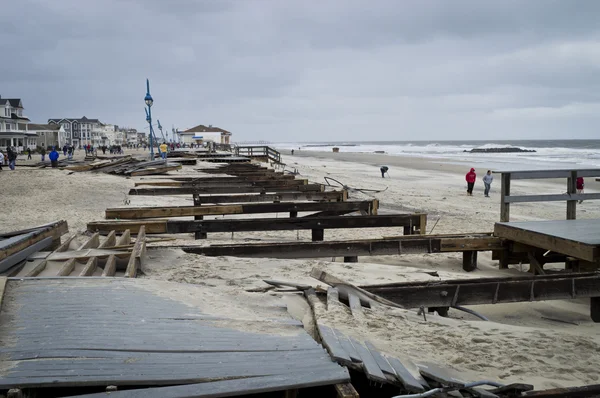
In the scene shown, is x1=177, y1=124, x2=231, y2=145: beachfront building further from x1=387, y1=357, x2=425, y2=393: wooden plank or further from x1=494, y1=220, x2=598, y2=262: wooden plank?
x1=387, y1=357, x2=425, y2=393: wooden plank

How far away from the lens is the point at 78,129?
117 meters

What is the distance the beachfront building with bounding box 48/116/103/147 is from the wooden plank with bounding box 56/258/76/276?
4709 inches

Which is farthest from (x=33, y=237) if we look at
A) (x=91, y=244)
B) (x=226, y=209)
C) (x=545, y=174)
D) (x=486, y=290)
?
(x=545, y=174)

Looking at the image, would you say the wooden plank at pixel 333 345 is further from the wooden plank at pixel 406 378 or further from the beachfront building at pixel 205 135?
the beachfront building at pixel 205 135

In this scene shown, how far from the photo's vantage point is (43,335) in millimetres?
3156

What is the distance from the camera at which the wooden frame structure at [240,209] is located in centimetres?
918

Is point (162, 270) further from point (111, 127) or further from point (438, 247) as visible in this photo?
point (111, 127)

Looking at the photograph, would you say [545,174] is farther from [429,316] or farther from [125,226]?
[125,226]

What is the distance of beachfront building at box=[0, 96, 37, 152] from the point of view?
65062 millimetres

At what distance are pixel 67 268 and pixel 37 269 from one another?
1.02 feet

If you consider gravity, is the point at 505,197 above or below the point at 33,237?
above

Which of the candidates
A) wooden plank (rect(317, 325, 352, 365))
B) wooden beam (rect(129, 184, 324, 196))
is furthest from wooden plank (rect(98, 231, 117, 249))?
wooden beam (rect(129, 184, 324, 196))

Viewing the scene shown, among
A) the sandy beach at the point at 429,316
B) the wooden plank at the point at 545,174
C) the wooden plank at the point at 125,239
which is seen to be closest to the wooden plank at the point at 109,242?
the wooden plank at the point at 125,239

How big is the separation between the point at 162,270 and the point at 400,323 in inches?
122
